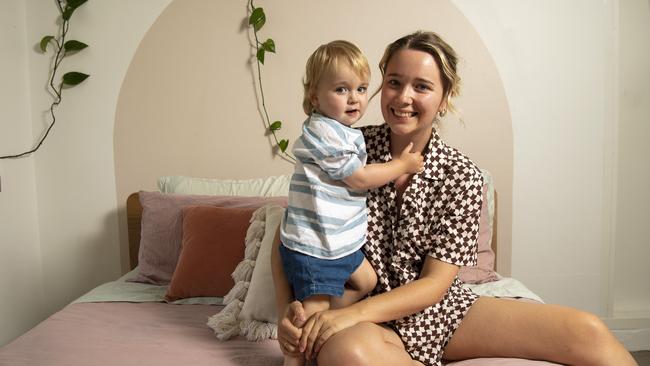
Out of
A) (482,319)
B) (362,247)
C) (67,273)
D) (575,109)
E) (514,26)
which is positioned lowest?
(67,273)

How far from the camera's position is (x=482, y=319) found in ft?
4.52

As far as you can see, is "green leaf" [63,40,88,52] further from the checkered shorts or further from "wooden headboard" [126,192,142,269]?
the checkered shorts

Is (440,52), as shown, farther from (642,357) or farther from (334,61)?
(642,357)

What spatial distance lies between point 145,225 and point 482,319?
1401 mm

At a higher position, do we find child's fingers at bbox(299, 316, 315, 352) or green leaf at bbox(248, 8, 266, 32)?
green leaf at bbox(248, 8, 266, 32)

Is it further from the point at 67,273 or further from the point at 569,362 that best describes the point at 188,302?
the point at 569,362

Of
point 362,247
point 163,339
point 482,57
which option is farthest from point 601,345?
point 482,57

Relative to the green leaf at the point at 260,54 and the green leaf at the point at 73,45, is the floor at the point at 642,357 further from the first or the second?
the green leaf at the point at 73,45

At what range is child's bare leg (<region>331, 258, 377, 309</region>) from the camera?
1377mm

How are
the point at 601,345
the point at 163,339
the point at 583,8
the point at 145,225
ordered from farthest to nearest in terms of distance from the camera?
the point at 583,8
the point at 145,225
the point at 163,339
the point at 601,345

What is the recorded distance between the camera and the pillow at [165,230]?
2098 mm

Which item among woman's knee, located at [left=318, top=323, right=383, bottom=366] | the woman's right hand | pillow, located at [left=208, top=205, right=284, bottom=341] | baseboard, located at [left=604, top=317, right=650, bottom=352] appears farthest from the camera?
baseboard, located at [left=604, top=317, right=650, bottom=352]

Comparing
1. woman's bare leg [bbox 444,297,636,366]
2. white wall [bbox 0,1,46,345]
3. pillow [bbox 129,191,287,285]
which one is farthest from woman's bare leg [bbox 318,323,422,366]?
white wall [bbox 0,1,46,345]

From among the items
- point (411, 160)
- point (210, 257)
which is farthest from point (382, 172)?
point (210, 257)
